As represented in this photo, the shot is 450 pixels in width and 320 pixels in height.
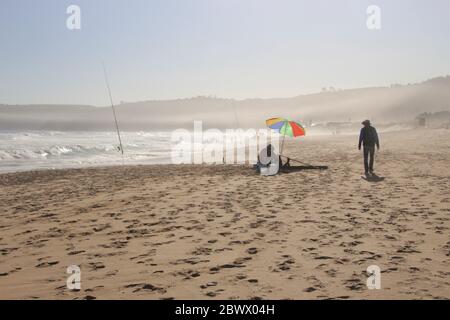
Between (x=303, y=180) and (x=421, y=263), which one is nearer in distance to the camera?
(x=421, y=263)

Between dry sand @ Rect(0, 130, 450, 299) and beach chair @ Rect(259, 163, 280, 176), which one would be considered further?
beach chair @ Rect(259, 163, 280, 176)

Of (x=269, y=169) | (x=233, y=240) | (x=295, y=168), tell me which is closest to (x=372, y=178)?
(x=295, y=168)

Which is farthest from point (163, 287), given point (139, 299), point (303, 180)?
point (303, 180)

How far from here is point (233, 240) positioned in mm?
5855

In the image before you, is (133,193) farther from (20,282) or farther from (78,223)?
(20,282)

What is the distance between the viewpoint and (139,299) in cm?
390

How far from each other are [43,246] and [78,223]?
1.37 metres

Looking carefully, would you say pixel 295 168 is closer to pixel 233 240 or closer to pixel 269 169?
pixel 269 169

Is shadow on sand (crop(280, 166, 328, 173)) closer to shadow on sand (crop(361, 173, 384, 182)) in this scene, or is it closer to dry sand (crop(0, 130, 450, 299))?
shadow on sand (crop(361, 173, 384, 182))

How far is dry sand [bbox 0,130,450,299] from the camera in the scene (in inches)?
163

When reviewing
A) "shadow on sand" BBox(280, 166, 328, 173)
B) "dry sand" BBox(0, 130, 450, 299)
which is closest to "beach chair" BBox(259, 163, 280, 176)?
"shadow on sand" BBox(280, 166, 328, 173)

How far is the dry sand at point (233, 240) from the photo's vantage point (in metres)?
4.15

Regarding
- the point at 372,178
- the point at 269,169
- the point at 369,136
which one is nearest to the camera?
the point at 372,178
